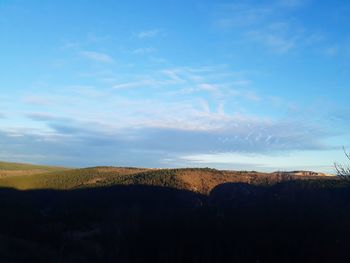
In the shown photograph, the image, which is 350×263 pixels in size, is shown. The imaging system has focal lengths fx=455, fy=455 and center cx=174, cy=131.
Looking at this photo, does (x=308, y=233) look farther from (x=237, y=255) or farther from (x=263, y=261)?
(x=237, y=255)

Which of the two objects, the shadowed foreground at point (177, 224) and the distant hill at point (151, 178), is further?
the distant hill at point (151, 178)

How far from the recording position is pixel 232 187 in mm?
104000

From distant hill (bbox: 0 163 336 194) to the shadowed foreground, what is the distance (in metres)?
4.36

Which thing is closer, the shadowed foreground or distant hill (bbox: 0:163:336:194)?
the shadowed foreground

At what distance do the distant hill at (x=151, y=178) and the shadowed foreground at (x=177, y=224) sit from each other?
436 cm

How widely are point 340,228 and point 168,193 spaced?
6581 cm

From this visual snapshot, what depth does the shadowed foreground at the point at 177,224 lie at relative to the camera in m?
55.9

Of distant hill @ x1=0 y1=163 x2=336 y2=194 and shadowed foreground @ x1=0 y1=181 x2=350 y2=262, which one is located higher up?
distant hill @ x1=0 y1=163 x2=336 y2=194

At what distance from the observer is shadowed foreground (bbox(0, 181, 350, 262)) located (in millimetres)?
55906

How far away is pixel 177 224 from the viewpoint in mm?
88750

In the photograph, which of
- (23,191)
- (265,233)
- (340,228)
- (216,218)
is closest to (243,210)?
(216,218)

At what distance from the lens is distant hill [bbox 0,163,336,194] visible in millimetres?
111250

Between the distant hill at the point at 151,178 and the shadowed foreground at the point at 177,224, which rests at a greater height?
the distant hill at the point at 151,178

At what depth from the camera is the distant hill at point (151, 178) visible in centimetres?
11125
